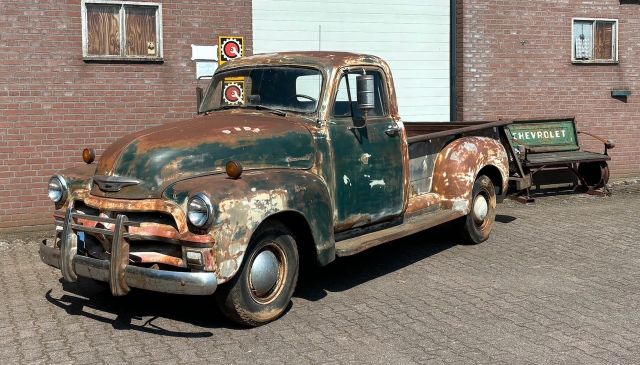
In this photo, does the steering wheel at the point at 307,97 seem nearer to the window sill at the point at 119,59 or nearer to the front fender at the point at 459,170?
the front fender at the point at 459,170

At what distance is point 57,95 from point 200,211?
507 centimetres

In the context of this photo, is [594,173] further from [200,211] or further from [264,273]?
[200,211]

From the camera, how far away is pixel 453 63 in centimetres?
1230

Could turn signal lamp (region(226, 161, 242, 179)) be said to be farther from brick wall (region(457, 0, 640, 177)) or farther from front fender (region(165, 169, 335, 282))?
brick wall (region(457, 0, 640, 177))

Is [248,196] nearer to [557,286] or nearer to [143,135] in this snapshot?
[143,135]

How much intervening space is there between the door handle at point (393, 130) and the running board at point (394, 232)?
2.86ft

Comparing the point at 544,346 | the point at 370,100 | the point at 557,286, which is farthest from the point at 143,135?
the point at 557,286

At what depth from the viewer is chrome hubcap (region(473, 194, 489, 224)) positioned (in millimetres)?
8680

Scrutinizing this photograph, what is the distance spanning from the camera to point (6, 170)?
364 inches

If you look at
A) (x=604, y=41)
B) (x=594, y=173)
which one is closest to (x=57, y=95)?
(x=594, y=173)

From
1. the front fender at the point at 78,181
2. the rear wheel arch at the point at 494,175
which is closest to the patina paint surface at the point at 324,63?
the front fender at the point at 78,181

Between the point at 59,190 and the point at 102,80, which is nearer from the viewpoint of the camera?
the point at 59,190

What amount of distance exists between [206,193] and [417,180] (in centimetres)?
332

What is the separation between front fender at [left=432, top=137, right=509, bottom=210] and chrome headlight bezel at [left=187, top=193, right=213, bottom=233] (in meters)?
3.63
